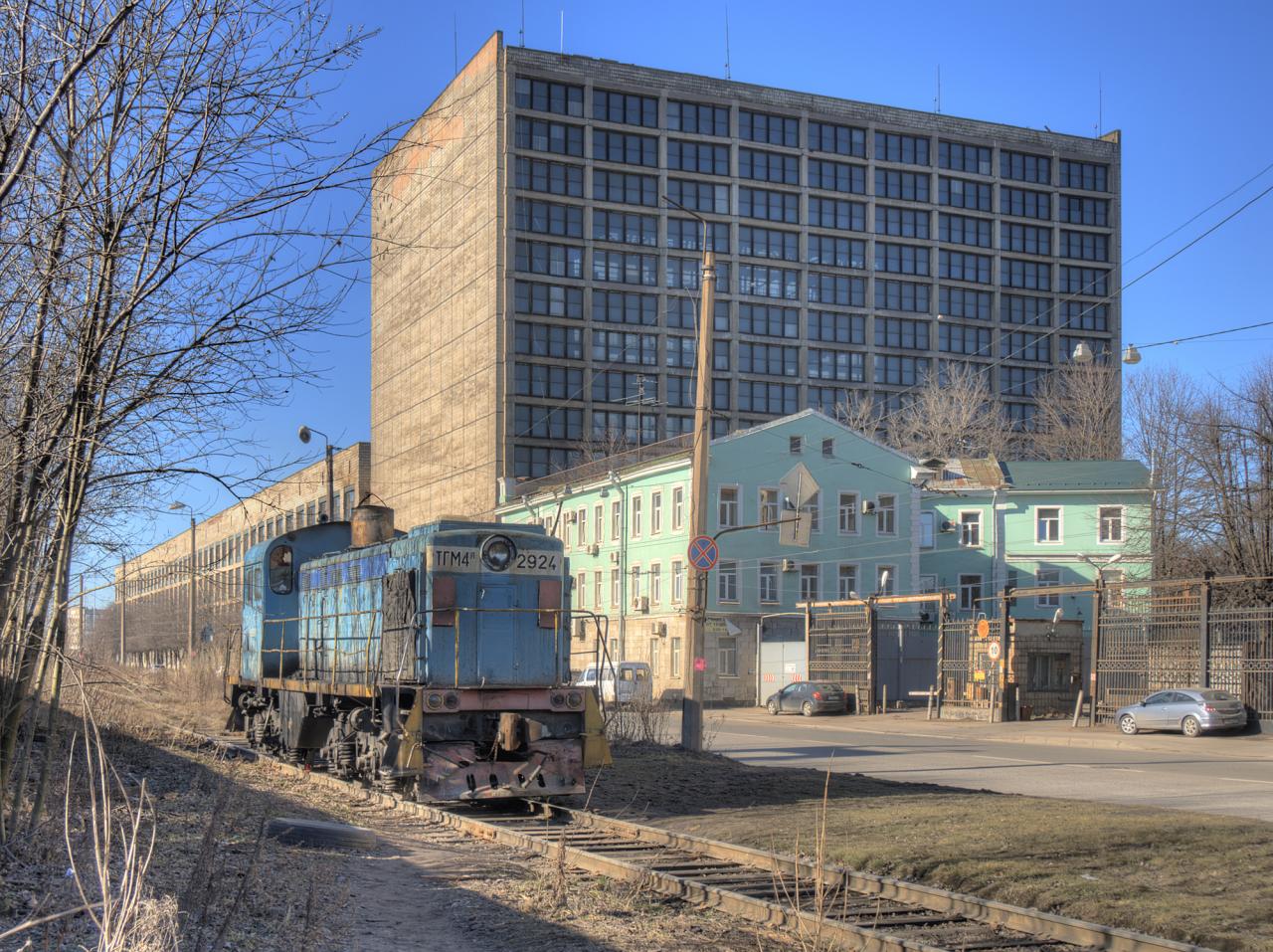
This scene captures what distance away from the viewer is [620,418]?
86.6 metres

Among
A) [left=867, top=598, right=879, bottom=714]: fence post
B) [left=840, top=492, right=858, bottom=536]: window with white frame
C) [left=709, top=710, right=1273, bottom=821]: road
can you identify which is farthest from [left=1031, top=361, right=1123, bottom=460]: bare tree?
[left=709, top=710, right=1273, bottom=821]: road

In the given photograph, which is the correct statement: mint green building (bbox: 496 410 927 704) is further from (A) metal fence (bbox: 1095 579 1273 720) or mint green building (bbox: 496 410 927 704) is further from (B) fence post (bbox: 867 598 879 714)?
(A) metal fence (bbox: 1095 579 1273 720)

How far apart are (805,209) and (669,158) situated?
11.2 meters

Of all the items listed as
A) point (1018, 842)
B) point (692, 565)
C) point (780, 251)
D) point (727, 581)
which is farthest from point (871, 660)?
point (780, 251)

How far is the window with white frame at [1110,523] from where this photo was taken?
55438mm

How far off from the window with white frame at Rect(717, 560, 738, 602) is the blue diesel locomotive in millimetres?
35632

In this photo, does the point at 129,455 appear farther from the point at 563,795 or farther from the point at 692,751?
the point at 692,751

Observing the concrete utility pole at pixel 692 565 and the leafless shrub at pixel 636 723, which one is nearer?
the concrete utility pole at pixel 692 565

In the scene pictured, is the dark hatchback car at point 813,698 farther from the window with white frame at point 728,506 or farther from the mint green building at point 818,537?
the window with white frame at point 728,506

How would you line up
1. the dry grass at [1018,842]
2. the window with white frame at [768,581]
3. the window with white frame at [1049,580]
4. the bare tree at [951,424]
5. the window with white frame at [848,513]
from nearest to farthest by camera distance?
the dry grass at [1018,842]
the window with white frame at [768,581]
the window with white frame at [848,513]
the window with white frame at [1049,580]
the bare tree at [951,424]

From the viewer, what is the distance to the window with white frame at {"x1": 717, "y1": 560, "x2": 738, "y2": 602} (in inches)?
2099

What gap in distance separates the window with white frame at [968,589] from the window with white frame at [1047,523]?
3.91 metres

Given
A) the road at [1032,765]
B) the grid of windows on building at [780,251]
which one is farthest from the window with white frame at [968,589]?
the grid of windows on building at [780,251]

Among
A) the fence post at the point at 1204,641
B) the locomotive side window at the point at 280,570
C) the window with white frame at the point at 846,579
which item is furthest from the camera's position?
the window with white frame at the point at 846,579
